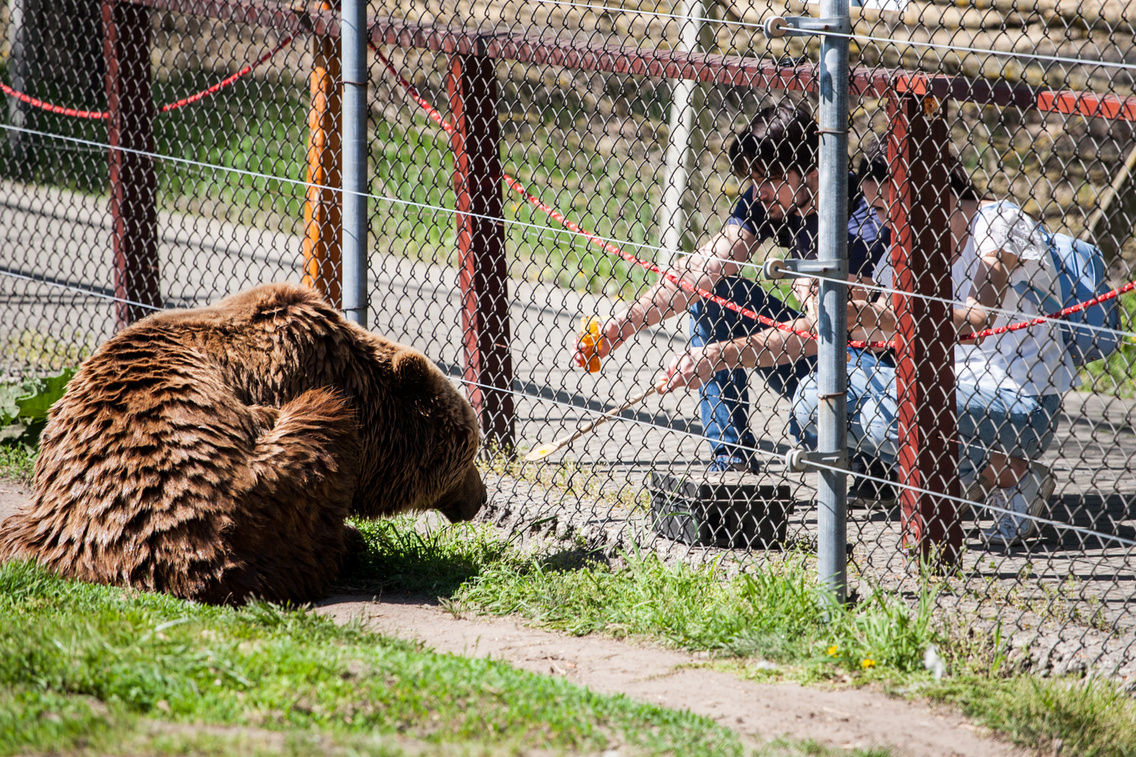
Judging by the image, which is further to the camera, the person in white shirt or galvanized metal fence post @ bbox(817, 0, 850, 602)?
the person in white shirt

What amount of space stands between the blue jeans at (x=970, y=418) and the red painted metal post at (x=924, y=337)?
35 centimetres

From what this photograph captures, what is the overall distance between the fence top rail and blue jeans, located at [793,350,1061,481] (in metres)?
1.10

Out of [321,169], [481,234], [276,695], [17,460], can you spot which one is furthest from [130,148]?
[276,695]

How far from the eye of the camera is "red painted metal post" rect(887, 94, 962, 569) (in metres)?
3.78

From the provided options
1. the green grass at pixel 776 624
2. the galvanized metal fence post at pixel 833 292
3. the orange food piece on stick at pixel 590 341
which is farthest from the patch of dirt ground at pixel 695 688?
the orange food piece on stick at pixel 590 341

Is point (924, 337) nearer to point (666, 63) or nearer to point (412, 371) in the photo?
point (666, 63)

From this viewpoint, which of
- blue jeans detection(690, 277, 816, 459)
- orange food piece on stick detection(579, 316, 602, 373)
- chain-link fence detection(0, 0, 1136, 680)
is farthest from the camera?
blue jeans detection(690, 277, 816, 459)

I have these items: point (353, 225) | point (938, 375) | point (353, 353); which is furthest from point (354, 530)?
point (938, 375)

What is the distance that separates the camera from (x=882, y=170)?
15.9 ft

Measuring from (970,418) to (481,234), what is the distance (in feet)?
7.83

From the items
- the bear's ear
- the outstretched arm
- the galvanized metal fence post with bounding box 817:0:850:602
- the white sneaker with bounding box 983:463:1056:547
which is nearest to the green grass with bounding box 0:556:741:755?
the galvanized metal fence post with bounding box 817:0:850:602

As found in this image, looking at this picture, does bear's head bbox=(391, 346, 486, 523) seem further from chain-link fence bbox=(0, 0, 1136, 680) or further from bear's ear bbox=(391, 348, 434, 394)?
chain-link fence bbox=(0, 0, 1136, 680)

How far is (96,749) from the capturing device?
2.16 metres

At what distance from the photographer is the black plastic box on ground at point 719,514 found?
13.8 feet
